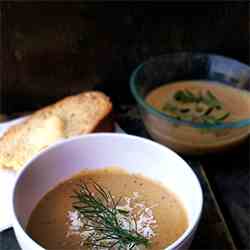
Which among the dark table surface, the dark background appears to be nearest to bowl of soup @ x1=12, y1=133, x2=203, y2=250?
the dark table surface

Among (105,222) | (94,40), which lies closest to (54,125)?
(94,40)

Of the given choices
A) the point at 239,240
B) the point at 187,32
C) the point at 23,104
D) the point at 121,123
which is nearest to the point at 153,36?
the point at 187,32

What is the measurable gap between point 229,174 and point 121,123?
0.71ft

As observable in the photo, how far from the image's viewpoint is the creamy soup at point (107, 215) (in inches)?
27.0

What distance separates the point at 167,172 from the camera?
0.79m

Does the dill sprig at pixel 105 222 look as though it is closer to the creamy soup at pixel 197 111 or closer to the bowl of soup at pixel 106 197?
the bowl of soup at pixel 106 197

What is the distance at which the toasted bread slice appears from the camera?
2.97ft

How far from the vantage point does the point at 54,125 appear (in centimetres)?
93

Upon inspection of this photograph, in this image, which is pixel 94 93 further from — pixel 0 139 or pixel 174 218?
pixel 174 218

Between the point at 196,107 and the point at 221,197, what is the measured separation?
0.55 feet

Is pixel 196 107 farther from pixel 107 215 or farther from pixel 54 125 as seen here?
pixel 107 215

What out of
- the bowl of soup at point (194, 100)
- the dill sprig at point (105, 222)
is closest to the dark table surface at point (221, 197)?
the bowl of soup at point (194, 100)

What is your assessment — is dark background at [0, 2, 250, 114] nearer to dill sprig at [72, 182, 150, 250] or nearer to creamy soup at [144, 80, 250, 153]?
creamy soup at [144, 80, 250, 153]

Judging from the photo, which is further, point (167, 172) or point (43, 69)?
point (43, 69)
